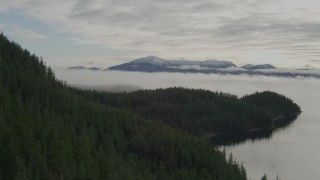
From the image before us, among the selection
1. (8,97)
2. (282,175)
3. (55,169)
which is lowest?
(282,175)

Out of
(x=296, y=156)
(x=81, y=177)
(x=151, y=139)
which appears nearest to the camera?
(x=81, y=177)

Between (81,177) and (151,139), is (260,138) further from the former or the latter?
(81,177)

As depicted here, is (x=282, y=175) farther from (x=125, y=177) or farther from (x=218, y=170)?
(x=125, y=177)

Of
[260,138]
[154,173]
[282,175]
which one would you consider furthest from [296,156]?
[154,173]

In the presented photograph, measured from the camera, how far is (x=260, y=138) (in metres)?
200

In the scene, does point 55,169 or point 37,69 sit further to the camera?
point 37,69

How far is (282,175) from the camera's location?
122 meters

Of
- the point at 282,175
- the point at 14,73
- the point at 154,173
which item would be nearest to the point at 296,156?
the point at 282,175

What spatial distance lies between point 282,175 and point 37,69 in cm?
11313

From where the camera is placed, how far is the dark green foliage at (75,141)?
8475cm

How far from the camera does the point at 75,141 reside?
345ft

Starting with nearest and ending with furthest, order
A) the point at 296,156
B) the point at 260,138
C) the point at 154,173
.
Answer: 1. the point at 154,173
2. the point at 296,156
3. the point at 260,138

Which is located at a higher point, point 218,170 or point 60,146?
point 60,146

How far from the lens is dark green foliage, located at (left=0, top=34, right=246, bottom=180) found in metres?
84.8
